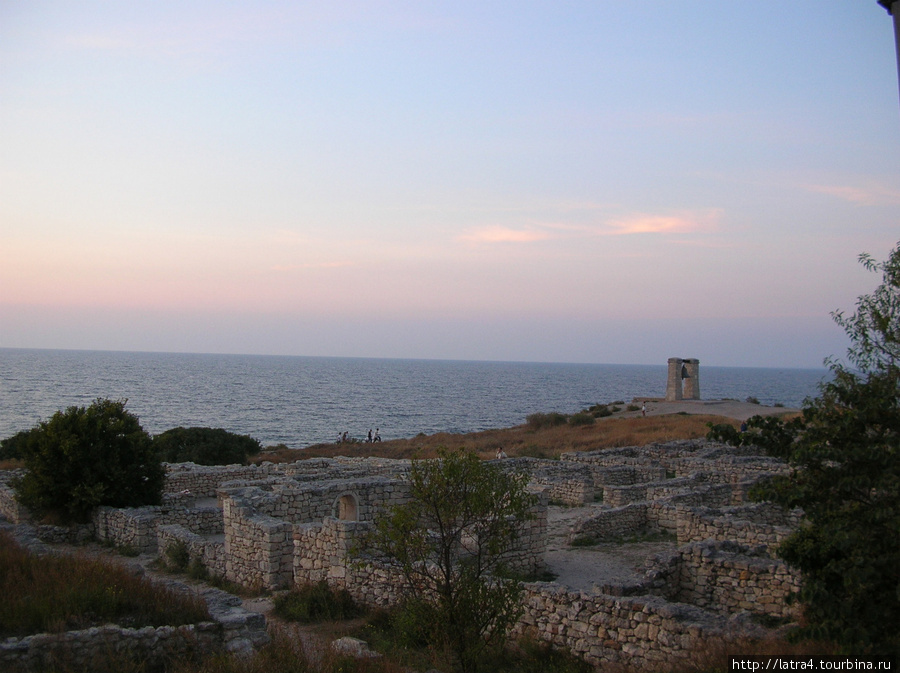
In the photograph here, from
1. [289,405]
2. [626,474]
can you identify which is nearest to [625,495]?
[626,474]

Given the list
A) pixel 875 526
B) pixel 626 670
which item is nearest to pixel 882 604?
pixel 875 526

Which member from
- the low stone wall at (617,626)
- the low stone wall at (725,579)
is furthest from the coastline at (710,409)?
the low stone wall at (617,626)

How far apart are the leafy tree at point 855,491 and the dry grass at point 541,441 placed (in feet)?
85.5

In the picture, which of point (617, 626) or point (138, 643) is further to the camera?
point (617, 626)

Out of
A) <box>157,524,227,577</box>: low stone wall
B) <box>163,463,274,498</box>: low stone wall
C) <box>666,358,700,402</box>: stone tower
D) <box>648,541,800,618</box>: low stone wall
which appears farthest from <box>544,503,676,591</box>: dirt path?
<box>666,358,700,402</box>: stone tower

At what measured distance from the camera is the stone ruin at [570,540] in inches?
334

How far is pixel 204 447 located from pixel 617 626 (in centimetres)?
2781

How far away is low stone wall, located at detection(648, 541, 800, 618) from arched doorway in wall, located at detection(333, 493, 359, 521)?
8.01m

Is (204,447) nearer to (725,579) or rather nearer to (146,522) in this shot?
(146,522)

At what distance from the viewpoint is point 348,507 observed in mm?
16688

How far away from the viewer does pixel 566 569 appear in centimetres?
1370

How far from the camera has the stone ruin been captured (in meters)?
8.48

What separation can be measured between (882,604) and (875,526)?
0.65m

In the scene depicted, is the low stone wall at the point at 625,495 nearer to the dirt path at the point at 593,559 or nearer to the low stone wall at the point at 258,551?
the dirt path at the point at 593,559
